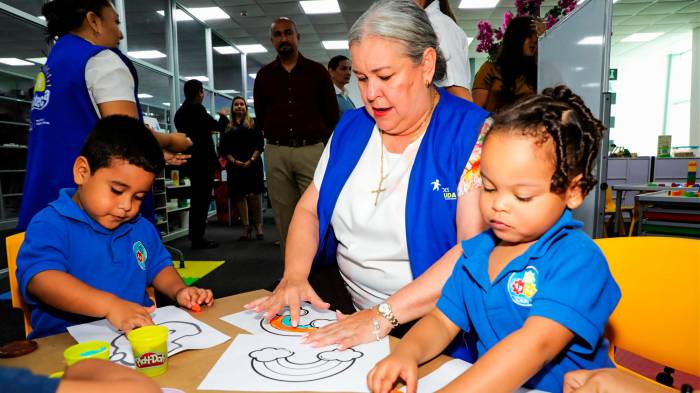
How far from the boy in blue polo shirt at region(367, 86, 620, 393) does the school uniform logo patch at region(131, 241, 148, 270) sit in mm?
868

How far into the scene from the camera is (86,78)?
1.44 metres

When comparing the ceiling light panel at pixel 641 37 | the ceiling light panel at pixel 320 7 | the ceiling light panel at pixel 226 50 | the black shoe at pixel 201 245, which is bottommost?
the black shoe at pixel 201 245

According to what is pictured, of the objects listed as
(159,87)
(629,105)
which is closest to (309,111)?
(159,87)

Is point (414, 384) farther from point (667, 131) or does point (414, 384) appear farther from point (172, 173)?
point (667, 131)

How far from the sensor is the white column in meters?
8.67

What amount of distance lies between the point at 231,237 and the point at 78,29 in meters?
4.39

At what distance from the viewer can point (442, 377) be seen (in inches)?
26.6

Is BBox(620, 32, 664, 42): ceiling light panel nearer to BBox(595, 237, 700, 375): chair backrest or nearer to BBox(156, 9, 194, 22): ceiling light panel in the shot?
BBox(156, 9, 194, 22): ceiling light panel

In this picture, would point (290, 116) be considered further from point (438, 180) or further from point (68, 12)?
point (438, 180)

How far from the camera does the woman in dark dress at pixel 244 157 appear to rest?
5.43 m

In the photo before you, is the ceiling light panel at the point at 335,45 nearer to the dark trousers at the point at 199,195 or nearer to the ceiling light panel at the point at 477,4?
the ceiling light panel at the point at 477,4

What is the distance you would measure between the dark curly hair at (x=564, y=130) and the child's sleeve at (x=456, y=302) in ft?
0.83

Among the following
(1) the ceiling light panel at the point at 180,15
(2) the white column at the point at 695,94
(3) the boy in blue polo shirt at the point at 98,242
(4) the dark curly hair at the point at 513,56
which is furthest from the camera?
(2) the white column at the point at 695,94

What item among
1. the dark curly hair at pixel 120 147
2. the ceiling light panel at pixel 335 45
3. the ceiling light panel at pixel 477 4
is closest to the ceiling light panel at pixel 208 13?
the ceiling light panel at pixel 335 45
